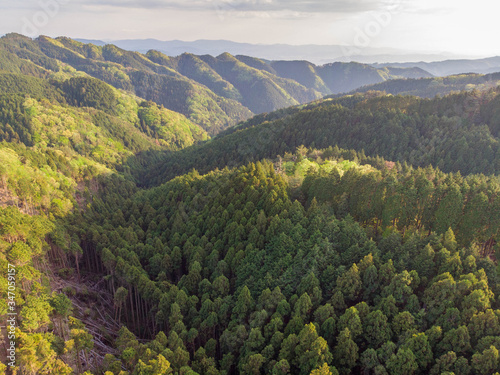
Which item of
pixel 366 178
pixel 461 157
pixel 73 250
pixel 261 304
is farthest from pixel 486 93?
pixel 73 250

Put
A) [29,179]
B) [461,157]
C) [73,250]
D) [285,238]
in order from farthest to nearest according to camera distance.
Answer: [461,157], [29,179], [73,250], [285,238]

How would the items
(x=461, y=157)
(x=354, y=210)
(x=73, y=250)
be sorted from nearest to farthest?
1. (x=354, y=210)
2. (x=73, y=250)
3. (x=461, y=157)

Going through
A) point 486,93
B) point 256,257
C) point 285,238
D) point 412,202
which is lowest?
point 256,257

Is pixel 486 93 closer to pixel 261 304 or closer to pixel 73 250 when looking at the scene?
pixel 261 304

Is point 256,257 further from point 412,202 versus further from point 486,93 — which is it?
point 486,93

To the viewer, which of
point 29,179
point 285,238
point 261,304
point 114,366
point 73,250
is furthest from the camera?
point 29,179

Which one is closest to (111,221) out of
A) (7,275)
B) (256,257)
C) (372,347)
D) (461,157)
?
(7,275)

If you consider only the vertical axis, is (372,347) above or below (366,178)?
below

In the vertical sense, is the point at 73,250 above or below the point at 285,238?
below

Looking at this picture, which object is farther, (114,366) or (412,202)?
(412,202)
